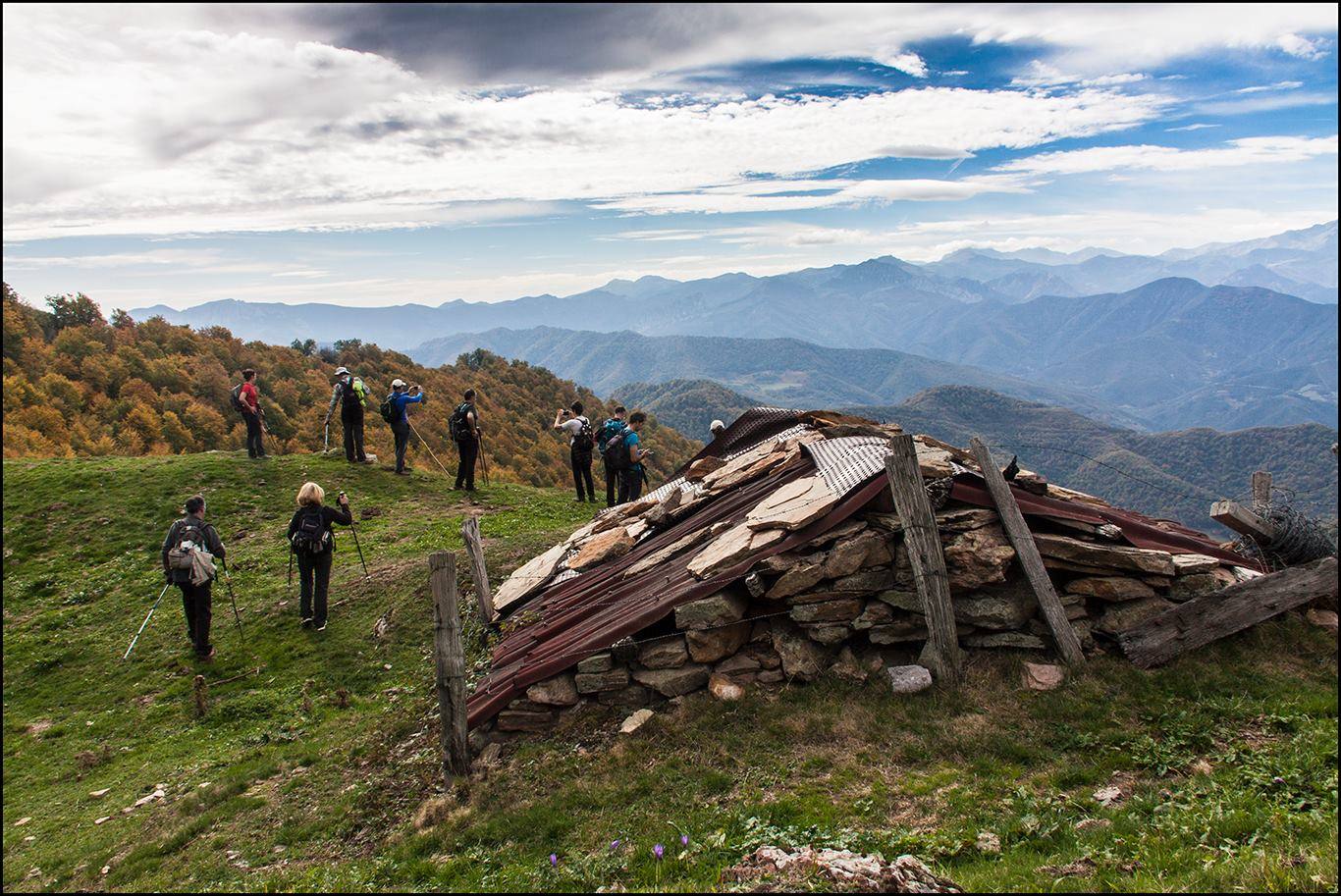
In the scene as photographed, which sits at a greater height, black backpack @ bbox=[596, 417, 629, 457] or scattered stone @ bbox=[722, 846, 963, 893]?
black backpack @ bbox=[596, 417, 629, 457]

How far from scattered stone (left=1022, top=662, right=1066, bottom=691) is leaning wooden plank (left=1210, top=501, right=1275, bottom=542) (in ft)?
13.8

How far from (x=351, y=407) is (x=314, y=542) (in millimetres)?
10936

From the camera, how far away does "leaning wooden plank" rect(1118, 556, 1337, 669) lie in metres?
7.96

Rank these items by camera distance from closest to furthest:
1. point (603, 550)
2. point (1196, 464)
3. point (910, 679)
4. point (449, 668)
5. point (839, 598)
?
point (449, 668), point (910, 679), point (839, 598), point (603, 550), point (1196, 464)

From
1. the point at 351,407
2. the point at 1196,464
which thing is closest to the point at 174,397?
the point at 351,407

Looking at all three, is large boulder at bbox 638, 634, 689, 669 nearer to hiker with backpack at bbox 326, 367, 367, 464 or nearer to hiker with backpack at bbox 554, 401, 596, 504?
hiker with backpack at bbox 554, 401, 596, 504

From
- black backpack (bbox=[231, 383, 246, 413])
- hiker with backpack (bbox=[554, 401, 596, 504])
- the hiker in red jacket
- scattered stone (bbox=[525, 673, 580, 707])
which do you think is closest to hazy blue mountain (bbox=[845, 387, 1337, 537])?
hiker with backpack (bbox=[554, 401, 596, 504])

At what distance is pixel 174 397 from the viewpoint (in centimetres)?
3431

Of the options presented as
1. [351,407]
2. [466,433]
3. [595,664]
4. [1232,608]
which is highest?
[351,407]

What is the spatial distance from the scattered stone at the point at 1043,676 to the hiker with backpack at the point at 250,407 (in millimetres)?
20806

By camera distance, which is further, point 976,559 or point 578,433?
point 578,433

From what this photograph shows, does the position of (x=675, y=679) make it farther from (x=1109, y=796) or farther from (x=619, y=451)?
(x=619, y=451)

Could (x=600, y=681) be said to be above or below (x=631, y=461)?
below

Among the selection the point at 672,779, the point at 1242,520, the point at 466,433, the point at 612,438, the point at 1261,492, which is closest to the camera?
the point at 672,779
